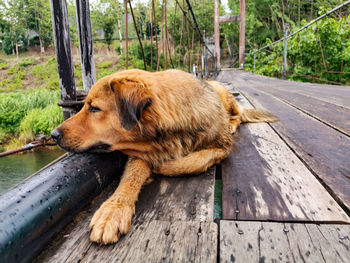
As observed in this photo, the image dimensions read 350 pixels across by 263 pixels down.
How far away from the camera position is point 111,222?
0.93 meters

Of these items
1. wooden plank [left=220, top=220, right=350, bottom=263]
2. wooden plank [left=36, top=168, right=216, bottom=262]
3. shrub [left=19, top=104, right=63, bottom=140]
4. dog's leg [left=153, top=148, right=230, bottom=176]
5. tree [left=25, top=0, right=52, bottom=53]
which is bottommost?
shrub [left=19, top=104, right=63, bottom=140]

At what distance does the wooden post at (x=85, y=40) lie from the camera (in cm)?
173

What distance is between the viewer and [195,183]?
4.38 ft

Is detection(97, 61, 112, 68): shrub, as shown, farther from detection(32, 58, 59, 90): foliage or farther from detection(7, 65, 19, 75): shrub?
detection(7, 65, 19, 75): shrub

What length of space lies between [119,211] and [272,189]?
0.77 metres

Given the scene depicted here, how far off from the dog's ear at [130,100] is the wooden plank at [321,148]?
1.05 m

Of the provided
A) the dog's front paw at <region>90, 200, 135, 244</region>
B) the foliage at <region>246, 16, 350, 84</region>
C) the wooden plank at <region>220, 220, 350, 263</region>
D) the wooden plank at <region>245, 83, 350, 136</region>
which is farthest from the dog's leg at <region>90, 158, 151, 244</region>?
the foliage at <region>246, 16, 350, 84</region>

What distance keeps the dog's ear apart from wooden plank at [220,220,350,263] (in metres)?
0.70

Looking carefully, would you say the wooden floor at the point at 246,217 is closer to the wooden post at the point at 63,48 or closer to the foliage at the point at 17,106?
the wooden post at the point at 63,48

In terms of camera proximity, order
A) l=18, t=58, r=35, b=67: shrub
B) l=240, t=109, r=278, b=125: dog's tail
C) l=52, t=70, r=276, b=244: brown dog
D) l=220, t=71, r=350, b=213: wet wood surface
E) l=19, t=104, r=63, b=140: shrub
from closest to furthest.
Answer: l=220, t=71, r=350, b=213: wet wood surface, l=52, t=70, r=276, b=244: brown dog, l=240, t=109, r=278, b=125: dog's tail, l=19, t=104, r=63, b=140: shrub, l=18, t=58, r=35, b=67: shrub

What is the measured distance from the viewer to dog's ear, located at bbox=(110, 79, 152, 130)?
4.17ft

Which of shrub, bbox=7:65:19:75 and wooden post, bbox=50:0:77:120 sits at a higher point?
shrub, bbox=7:65:19:75

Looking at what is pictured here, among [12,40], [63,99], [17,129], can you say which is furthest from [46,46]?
[63,99]

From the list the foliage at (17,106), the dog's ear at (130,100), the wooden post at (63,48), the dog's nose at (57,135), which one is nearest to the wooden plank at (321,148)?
the dog's ear at (130,100)
